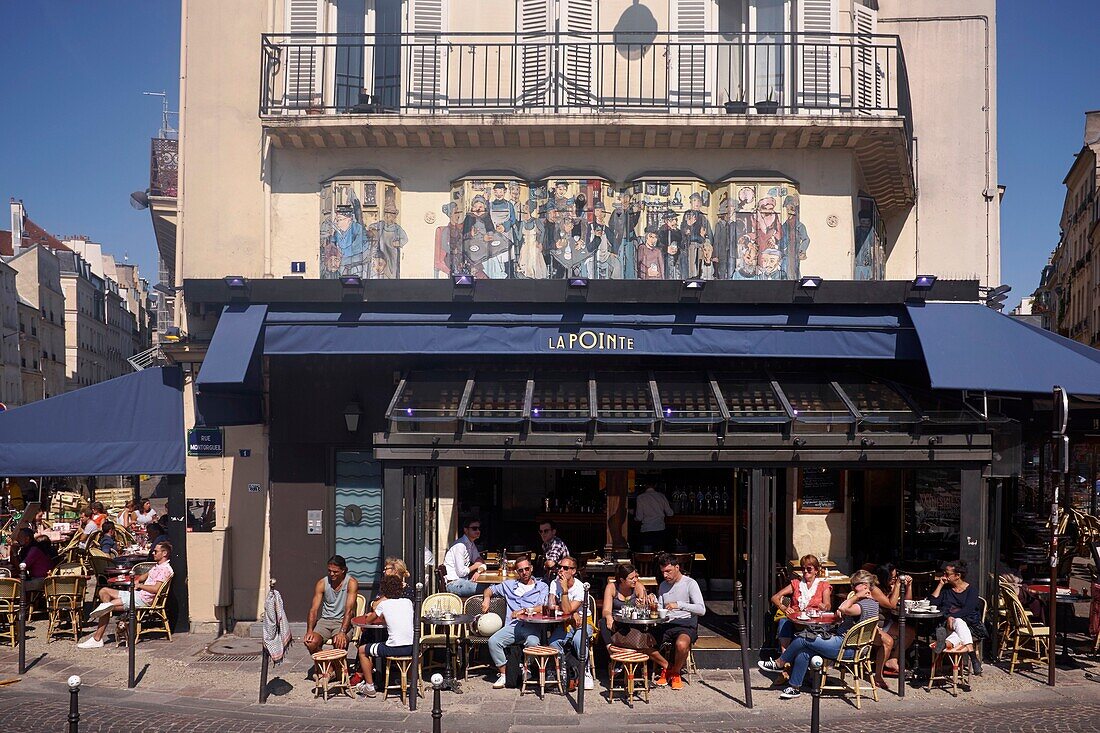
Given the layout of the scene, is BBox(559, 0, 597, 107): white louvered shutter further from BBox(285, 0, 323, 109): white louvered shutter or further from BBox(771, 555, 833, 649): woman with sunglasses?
BBox(771, 555, 833, 649): woman with sunglasses

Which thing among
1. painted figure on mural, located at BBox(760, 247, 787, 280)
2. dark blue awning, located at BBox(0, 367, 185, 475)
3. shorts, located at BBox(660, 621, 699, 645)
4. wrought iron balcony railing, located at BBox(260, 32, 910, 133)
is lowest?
shorts, located at BBox(660, 621, 699, 645)

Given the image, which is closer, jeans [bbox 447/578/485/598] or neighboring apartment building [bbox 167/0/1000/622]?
jeans [bbox 447/578/485/598]

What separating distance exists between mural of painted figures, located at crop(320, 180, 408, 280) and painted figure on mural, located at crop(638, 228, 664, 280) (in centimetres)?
348

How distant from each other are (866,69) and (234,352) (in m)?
10.1

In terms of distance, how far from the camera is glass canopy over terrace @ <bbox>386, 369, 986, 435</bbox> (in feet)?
40.3

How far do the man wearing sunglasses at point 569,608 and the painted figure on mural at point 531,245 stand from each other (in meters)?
4.69

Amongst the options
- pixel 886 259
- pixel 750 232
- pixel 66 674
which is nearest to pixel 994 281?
pixel 886 259

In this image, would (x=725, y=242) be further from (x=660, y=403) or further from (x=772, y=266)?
(x=660, y=403)

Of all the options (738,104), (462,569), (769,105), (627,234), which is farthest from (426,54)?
(462,569)

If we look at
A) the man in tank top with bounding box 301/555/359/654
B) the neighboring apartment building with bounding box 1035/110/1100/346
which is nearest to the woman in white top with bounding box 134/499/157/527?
the man in tank top with bounding box 301/555/359/654

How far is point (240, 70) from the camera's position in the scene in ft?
48.9

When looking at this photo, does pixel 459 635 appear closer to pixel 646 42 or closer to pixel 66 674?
pixel 66 674

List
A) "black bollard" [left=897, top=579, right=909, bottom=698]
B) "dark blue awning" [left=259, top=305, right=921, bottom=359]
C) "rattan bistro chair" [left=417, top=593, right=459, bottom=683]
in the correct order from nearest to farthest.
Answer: "black bollard" [left=897, top=579, right=909, bottom=698] → "rattan bistro chair" [left=417, top=593, right=459, bottom=683] → "dark blue awning" [left=259, top=305, right=921, bottom=359]

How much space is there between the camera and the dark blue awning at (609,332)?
13.4 m
